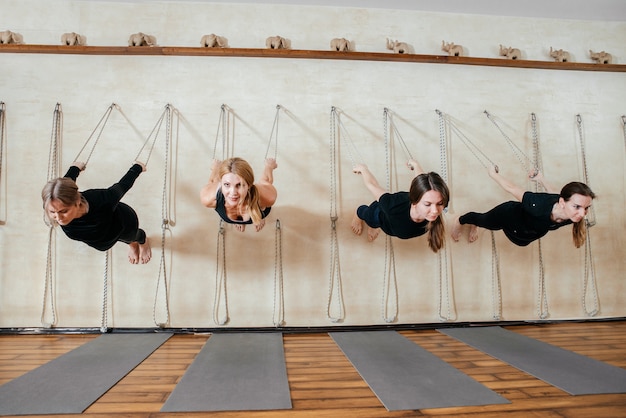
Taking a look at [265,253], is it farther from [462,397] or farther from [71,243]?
[462,397]

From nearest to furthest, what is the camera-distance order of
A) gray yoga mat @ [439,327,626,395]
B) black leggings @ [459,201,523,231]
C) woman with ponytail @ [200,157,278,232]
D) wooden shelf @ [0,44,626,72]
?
gray yoga mat @ [439,327,626,395] < woman with ponytail @ [200,157,278,232] < black leggings @ [459,201,523,231] < wooden shelf @ [0,44,626,72]

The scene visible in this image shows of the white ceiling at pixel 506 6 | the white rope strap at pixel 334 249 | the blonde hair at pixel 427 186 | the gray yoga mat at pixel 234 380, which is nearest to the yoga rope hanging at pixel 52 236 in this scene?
the gray yoga mat at pixel 234 380

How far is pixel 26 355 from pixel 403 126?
3.28 m

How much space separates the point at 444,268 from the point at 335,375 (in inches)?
65.1

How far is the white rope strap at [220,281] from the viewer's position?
3008 millimetres

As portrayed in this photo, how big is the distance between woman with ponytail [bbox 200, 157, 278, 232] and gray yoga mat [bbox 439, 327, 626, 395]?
1764mm

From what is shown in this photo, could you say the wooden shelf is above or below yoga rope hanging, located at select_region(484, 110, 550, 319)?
above

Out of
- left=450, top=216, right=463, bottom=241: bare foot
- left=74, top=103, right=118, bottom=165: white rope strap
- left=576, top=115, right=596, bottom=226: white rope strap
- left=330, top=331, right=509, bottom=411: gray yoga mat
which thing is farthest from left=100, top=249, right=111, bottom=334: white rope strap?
left=576, top=115, right=596, bottom=226: white rope strap

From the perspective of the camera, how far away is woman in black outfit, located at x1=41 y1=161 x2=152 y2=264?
2076 mm

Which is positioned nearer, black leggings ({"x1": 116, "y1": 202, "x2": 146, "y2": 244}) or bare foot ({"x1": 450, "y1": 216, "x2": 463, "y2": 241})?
black leggings ({"x1": 116, "y1": 202, "x2": 146, "y2": 244})

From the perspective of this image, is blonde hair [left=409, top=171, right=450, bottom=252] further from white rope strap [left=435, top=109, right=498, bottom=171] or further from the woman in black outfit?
the woman in black outfit

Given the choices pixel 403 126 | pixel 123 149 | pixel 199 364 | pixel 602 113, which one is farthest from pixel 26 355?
pixel 602 113

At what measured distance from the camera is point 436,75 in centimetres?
338

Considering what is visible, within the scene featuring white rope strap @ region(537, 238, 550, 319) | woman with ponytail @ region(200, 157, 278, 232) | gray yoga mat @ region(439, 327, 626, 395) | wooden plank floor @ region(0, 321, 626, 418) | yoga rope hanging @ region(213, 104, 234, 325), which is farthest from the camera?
white rope strap @ region(537, 238, 550, 319)
